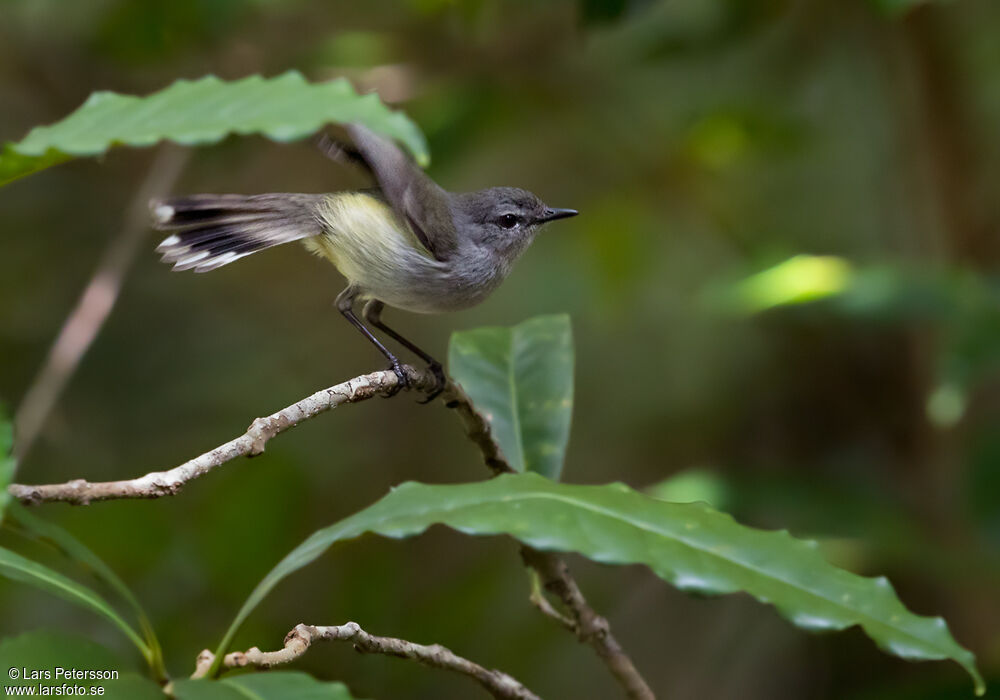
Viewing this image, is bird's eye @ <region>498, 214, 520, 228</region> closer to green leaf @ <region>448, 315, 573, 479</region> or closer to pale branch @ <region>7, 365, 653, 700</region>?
green leaf @ <region>448, 315, 573, 479</region>

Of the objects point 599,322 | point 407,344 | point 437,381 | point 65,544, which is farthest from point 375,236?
point 599,322

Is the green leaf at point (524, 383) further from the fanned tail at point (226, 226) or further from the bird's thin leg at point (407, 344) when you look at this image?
the fanned tail at point (226, 226)

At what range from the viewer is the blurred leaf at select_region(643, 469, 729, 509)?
10.3 ft

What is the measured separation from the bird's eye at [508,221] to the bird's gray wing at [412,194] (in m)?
0.22

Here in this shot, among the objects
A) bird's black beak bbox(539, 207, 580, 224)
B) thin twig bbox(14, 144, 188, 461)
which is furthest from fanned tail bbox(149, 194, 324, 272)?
bird's black beak bbox(539, 207, 580, 224)

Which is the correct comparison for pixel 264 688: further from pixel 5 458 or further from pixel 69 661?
pixel 5 458

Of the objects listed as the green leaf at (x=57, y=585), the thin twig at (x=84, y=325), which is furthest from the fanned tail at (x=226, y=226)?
the green leaf at (x=57, y=585)

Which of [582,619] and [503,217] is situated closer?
[582,619]

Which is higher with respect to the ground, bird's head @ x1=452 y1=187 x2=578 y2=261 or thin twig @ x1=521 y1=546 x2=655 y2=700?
bird's head @ x1=452 y1=187 x2=578 y2=261

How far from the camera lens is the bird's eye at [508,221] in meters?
3.30

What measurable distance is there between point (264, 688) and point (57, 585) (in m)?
0.37

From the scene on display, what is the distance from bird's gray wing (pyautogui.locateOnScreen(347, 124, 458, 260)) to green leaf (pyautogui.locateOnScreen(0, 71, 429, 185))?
39.2 inches

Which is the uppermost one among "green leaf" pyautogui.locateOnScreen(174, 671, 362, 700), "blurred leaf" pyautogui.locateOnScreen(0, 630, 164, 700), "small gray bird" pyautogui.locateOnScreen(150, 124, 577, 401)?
"small gray bird" pyautogui.locateOnScreen(150, 124, 577, 401)

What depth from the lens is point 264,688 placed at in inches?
52.0
